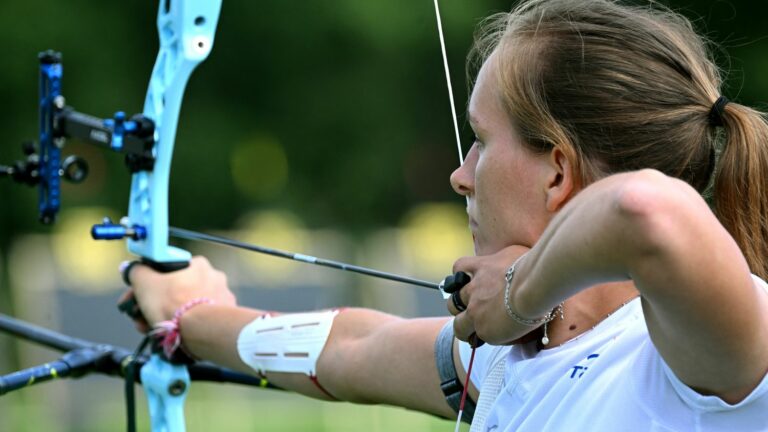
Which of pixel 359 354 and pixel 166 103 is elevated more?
pixel 166 103

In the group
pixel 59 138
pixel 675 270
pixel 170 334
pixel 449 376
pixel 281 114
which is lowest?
pixel 281 114

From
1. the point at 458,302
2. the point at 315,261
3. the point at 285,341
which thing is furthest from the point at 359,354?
the point at 458,302

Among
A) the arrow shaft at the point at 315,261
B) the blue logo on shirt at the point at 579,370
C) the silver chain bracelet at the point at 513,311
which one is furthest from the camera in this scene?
the arrow shaft at the point at 315,261

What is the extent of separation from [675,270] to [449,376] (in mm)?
824

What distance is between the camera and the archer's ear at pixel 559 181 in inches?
64.0

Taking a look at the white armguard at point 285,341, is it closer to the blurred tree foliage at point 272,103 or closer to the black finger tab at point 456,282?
the black finger tab at point 456,282

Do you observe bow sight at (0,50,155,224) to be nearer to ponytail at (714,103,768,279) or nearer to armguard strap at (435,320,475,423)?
armguard strap at (435,320,475,423)

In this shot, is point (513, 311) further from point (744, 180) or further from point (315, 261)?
point (315, 261)

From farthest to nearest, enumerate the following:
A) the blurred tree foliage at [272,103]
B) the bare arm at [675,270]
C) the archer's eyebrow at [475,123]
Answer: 1. the blurred tree foliage at [272,103]
2. the archer's eyebrow at [475,123]
3. the bare arm at [675,270]

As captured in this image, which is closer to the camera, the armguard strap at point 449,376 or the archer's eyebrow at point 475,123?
the archer's eyebrow at point 475,123

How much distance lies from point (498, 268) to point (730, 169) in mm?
322

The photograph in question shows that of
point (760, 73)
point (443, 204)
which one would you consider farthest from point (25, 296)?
point (760, 73)

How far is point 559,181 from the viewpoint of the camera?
164 cm

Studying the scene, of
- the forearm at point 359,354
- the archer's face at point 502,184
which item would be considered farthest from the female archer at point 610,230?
the forearm at point 359,354
